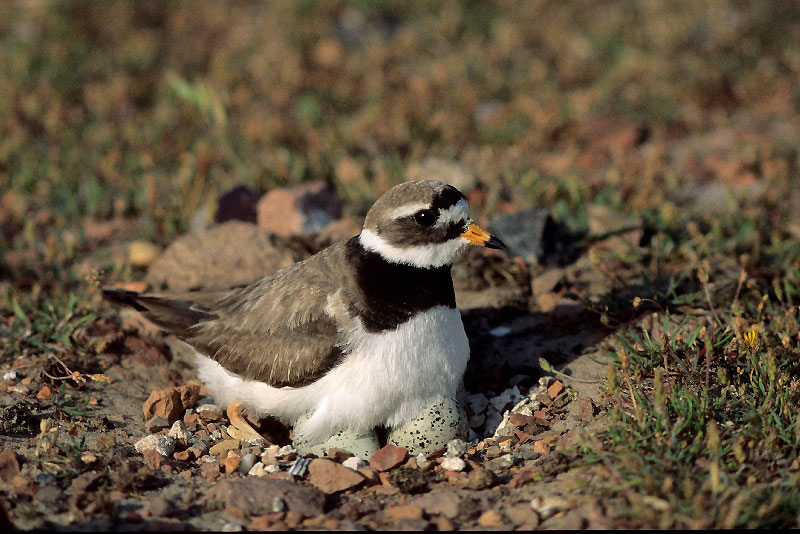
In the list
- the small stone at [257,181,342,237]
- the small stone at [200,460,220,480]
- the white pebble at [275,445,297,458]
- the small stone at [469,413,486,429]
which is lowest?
Answer: the small stone at [469,413,486,429]

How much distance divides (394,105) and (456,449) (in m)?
4.95

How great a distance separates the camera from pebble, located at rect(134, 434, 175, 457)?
15.0ft

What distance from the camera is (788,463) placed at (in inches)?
155

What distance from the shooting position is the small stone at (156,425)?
486 centimetres

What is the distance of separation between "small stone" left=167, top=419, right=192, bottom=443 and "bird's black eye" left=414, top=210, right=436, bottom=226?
6.01 feet

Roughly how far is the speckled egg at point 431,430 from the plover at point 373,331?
2 centimetres

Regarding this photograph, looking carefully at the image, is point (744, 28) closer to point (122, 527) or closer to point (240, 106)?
point (240, 106)

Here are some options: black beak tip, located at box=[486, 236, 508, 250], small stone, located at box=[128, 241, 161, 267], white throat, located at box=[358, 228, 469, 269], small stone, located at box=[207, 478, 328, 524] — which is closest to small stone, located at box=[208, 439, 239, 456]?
small stone, located at box=[207, 478, 328, 524]

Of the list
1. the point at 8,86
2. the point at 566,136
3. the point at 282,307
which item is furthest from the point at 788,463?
the point at 8,86

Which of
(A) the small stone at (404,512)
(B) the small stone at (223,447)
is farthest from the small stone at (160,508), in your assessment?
(A) the small stone at (404,512)

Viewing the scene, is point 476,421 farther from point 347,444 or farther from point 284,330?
point 284,330

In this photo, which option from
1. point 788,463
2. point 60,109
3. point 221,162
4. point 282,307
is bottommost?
point 788,463

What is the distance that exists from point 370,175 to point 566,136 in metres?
2.16

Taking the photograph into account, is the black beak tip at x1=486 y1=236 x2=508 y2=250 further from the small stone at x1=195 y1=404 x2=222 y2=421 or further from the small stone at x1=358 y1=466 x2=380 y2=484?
the small stone at x1=195 y1=404 x2=222 y2=421
